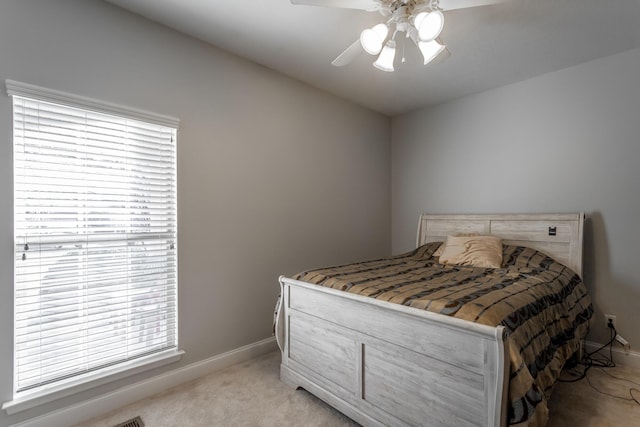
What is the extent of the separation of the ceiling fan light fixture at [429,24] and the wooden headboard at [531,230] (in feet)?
6.93

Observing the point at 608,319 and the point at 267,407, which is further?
the point at 608,319

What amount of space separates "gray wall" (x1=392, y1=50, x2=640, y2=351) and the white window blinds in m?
2.97

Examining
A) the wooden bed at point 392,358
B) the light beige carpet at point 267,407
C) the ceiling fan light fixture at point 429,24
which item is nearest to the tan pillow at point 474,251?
the wooden bed at point 392,358

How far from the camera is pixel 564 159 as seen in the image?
288cm

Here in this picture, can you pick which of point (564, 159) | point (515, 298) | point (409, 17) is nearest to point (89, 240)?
point (409, 17)

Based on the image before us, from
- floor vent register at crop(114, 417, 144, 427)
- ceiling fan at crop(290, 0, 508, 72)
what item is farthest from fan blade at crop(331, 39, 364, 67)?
floor vent register at crop(114, 417, 144, 427)

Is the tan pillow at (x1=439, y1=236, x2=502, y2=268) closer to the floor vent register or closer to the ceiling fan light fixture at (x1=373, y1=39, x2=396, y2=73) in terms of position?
the ceiling fan light fixture at (x1=373, y1=39, x2=396, y2=73)

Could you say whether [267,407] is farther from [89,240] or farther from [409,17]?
[409,17]

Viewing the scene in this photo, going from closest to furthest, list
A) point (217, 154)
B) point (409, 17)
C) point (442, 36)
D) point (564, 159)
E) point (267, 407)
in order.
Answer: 1. point (409, 17)
2. point (267, 407)
3. point (442, 36)
4. point (217, 154)
5. point (564, 159)

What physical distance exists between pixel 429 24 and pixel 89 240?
7.62ft

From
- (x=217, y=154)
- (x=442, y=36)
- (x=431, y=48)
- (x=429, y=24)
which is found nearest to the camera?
(x=429, y=24)

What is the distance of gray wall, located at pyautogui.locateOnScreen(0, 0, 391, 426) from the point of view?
179 centimetres

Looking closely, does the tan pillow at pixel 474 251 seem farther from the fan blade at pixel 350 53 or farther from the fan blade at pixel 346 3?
the fan blade at pixel 346 3

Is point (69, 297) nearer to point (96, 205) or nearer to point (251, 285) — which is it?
point (96, 205)
